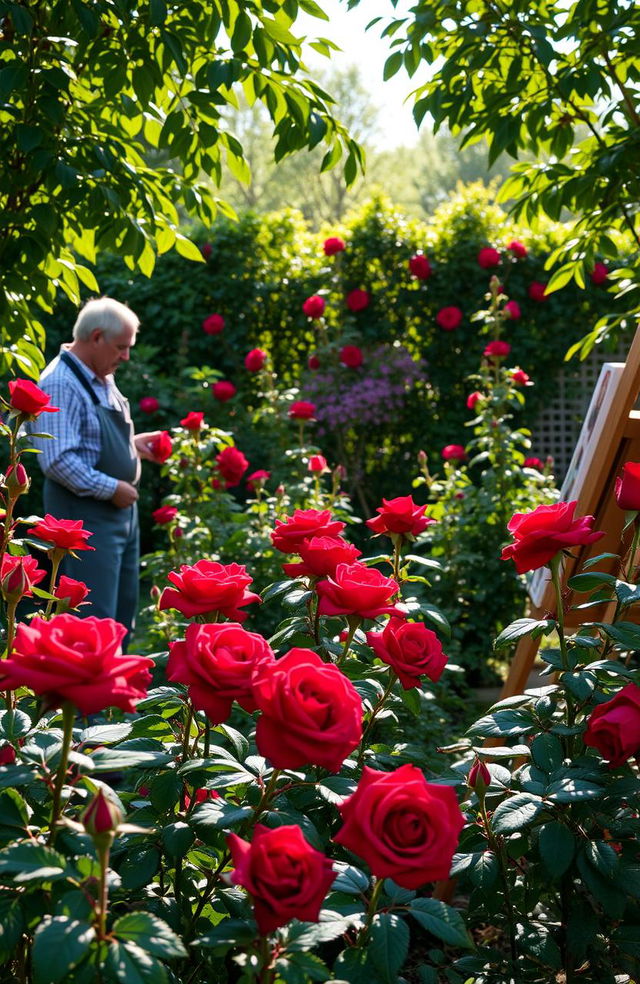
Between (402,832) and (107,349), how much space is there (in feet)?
9.48

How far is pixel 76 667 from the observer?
978mm

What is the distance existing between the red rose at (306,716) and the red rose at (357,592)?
1.16 feet

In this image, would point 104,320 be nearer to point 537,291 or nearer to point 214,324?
point 214,324

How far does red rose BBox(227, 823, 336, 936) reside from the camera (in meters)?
0.96

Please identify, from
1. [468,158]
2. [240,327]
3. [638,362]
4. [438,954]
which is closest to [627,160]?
[638,362]

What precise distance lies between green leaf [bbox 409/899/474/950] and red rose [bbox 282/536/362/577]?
560mm

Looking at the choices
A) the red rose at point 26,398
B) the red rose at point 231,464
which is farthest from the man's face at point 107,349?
the red rose at point 26,398

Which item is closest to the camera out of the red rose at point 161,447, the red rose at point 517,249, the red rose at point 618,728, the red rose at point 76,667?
the red rose at point 76,667

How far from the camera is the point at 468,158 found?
3522cm

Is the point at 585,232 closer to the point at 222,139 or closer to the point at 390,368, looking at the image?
the point at 222,139

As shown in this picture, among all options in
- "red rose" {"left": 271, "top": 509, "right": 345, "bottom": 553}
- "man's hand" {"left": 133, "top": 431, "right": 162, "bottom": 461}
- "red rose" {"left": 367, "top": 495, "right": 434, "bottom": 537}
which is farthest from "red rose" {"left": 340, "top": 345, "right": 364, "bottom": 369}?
"red rose" {"left": 271, "top": 509, "right": 345, "bottom": 553}

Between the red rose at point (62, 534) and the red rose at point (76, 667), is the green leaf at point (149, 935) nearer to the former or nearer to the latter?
the red rose at point (76, 667)

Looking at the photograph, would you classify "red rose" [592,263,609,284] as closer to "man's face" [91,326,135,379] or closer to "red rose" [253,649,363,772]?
"man's face" [91,326,135,379]

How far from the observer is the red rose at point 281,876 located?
96 cm
